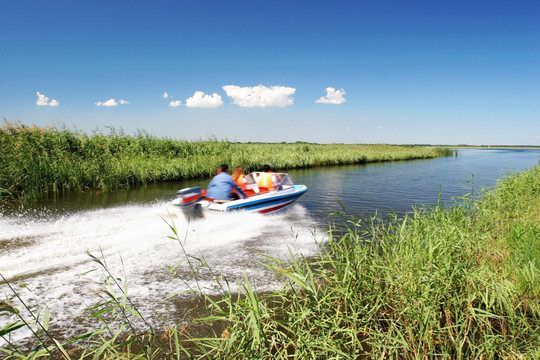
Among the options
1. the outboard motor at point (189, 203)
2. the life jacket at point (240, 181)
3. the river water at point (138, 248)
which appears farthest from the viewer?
the life jacket at point (240, 181)

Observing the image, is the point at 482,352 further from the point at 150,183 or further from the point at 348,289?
the point at 150,183

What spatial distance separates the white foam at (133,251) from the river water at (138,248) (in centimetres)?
2

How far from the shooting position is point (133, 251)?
6.47 m

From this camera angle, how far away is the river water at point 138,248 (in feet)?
14.6

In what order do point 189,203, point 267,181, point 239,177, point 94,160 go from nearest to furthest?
1. point 189,203
2. point 239,177
3. point 267,181
4. point 94,160

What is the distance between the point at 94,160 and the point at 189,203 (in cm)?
921

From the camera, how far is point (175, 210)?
963 centimetres

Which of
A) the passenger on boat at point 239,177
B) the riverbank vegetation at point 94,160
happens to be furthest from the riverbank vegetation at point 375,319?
the riverbank vegetation at point 94,160

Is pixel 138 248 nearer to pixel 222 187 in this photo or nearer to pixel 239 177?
pixel 222 187

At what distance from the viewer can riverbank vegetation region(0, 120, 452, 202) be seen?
11859 millimetres

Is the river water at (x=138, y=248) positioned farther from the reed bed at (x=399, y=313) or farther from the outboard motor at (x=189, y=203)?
the reed bed at (x=399, y=313)

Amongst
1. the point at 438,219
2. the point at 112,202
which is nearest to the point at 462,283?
the point at 438,219

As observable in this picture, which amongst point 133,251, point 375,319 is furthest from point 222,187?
point 375,319

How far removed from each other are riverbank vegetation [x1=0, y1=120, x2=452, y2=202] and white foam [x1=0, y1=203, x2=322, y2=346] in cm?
348
